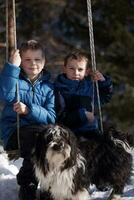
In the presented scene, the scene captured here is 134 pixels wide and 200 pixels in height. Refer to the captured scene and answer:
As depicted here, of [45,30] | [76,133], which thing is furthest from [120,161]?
[45,30]

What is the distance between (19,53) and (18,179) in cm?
104

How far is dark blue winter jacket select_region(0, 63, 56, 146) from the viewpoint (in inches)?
182

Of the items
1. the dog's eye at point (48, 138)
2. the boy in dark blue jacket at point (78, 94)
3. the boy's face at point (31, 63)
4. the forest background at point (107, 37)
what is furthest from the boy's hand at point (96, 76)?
the forest background at point (107, 37)

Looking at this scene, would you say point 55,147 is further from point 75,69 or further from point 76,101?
point 75,69

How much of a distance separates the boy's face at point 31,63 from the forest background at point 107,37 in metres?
10.3

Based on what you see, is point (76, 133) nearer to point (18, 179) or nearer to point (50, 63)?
point (18, 179)

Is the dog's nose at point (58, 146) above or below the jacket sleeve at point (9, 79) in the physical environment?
below

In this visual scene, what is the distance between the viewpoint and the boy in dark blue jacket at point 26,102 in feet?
15.2

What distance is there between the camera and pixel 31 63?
482cm

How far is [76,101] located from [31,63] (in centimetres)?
52

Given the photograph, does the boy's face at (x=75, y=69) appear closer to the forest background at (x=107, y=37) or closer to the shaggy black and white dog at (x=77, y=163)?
the shaggy black and white dog at (x=77, y=163)

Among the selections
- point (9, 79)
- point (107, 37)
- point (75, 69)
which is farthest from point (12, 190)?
point (107, 37)

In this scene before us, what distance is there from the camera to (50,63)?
14680mm

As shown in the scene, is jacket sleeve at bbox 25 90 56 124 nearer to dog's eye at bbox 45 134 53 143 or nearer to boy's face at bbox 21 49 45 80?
boy's face at bbox 21 49 45 80
